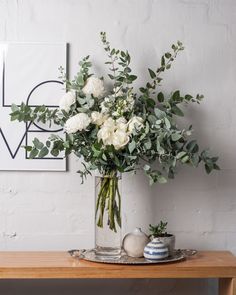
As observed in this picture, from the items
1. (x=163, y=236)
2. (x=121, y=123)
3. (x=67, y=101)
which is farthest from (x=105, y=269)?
(x=67, y=101)

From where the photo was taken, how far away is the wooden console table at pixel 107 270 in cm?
192

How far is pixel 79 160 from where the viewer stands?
7.45 feet

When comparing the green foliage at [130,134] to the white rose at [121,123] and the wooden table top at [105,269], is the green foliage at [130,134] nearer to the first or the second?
the white rose at [121,123]

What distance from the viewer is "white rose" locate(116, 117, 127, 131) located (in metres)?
1.99

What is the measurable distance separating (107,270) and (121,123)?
500mm

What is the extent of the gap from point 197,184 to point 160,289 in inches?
17.4

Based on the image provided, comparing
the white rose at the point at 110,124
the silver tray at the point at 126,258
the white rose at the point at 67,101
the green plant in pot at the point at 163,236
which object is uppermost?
the white rose at the point at 67,101

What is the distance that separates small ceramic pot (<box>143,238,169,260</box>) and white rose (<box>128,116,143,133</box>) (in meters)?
0.39

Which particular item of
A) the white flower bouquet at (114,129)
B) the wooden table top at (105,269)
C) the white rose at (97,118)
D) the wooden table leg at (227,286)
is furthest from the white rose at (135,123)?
the wooden table leg at (227,286)

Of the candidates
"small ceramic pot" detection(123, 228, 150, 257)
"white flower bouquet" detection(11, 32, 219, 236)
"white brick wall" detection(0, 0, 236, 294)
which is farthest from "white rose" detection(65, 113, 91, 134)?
Result: "small ceramic pot" detection(123, 228, 150, 257)

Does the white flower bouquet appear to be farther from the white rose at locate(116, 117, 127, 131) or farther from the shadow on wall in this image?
the shadow on wall

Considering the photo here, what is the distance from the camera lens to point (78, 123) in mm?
1991

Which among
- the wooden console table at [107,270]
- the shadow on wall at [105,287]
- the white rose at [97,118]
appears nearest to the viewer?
the wooden console table at [107,270]
